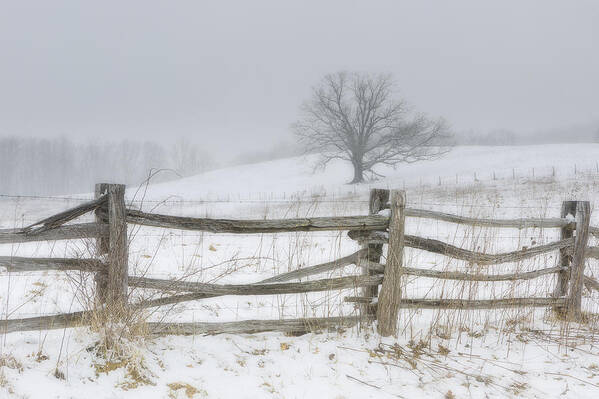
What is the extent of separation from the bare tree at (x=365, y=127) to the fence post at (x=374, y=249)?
2802cm

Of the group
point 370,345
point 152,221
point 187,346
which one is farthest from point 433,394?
point 152,221

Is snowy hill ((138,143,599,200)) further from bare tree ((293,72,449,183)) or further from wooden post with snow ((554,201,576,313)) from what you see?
wooden post with snow ((554,201,576,313))

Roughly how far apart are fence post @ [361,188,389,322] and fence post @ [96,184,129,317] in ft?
7.19

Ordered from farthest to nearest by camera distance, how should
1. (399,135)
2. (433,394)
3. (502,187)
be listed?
(399,135) < (502,187) < (433,394)

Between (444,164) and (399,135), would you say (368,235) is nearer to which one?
(399,135)

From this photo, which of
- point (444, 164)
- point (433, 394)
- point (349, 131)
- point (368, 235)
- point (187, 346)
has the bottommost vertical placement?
point (433, 394)

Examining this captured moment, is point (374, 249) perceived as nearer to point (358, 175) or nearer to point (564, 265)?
point (564, 265)

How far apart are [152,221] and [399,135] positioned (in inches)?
1210

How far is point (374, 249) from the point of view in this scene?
4070 millimetres

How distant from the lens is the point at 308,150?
112 ft

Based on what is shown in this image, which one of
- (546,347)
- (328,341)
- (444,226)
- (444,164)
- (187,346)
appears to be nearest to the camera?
(187,346)

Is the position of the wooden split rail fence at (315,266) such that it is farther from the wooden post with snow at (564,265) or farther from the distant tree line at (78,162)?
the distant tree line at (78,162)

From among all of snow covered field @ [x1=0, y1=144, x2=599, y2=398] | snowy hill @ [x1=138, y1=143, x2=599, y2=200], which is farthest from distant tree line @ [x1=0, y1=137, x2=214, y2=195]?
snow covered field @ [x1=0, y1=144, x2=599, y2=398]

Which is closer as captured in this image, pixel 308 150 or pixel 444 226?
pixel 444 226
